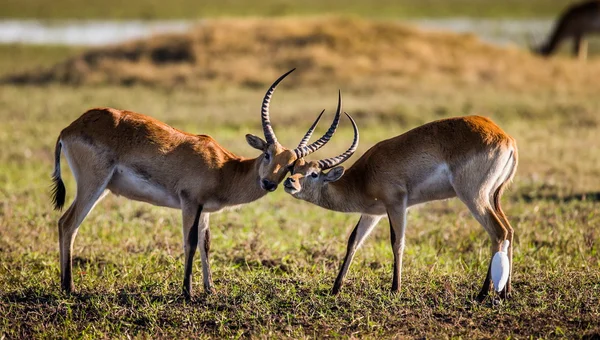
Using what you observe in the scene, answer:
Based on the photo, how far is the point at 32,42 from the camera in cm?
2305

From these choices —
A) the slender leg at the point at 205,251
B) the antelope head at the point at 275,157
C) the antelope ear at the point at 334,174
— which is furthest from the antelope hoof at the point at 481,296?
the slender leg at the point at 205,251

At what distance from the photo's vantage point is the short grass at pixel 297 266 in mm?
5191

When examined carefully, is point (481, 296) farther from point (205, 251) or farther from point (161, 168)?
point (161, 168)

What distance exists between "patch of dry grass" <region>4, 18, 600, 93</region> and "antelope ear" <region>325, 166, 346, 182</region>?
959cm

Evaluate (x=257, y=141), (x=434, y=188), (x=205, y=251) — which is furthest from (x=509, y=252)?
(x=205, y=251)

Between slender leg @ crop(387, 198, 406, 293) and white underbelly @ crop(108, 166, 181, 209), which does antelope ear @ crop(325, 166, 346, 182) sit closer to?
slender leg @ crop(387, 198, 406, 293)

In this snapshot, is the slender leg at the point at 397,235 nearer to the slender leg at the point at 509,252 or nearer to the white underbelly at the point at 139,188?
the slender leg at the point at 509,252

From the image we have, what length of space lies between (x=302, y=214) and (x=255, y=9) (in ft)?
84.6

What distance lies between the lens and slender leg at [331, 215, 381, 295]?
585 cm

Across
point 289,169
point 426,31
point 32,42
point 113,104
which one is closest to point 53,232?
point 289,169

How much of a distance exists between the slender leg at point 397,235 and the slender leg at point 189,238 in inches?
52.8

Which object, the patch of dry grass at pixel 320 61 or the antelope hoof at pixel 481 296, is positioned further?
the patch of dry grass at pixel 320 61

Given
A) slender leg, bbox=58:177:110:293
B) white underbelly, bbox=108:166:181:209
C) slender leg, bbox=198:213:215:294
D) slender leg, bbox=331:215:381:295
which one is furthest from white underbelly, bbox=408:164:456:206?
slender leg, bbox=58:177:110:293

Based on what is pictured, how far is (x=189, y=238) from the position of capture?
5.84 m
